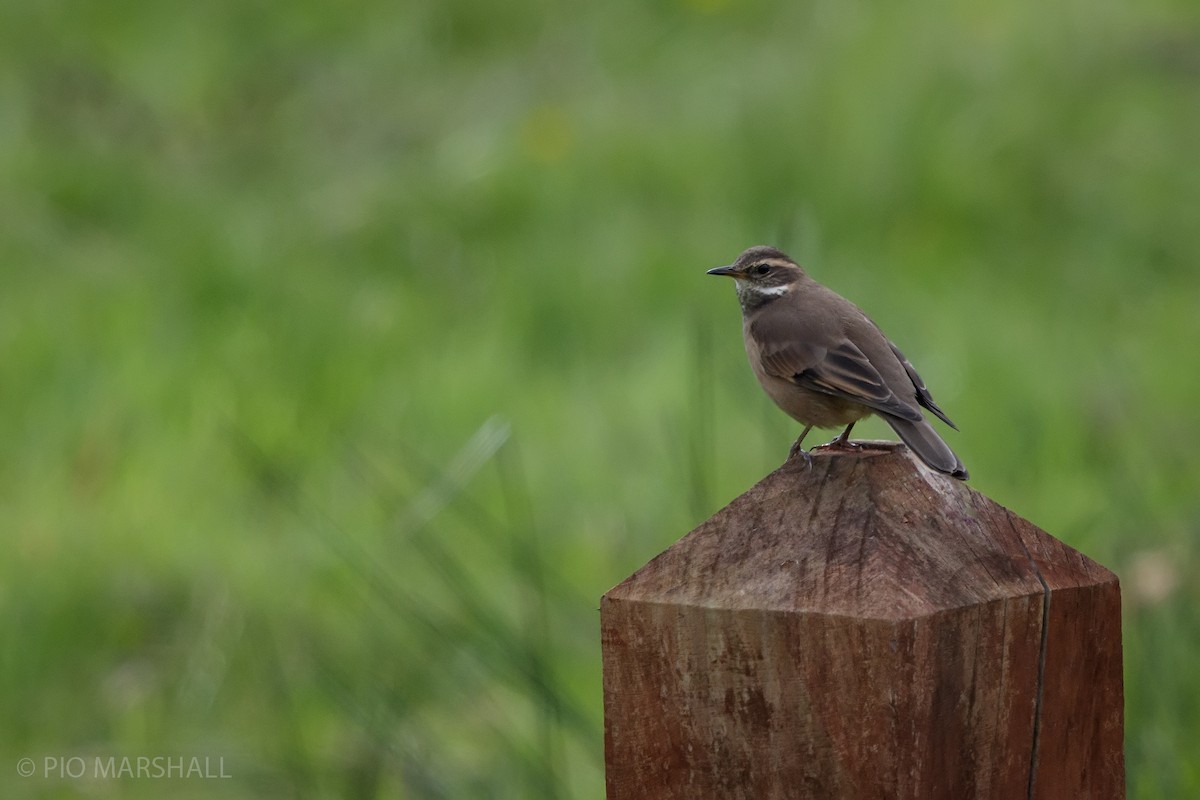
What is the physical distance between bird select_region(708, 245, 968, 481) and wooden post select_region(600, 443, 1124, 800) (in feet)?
4.36

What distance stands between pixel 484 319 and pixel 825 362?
3.86 metres

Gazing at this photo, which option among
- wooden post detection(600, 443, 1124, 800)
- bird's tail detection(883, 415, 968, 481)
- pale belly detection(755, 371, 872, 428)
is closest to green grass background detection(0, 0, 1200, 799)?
pale belly detection(755, 371, 872, 428)

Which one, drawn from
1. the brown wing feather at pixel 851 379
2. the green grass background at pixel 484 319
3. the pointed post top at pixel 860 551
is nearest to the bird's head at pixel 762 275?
the green grass background at pixel 484 319

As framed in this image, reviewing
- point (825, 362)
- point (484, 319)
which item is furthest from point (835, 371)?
point (484, 319)

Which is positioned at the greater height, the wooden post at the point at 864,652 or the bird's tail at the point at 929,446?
the bird's tail at the point at 929,446

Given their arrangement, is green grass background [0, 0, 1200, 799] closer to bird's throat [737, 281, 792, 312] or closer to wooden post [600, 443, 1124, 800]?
bird's throat [737, 281, 792, 312]

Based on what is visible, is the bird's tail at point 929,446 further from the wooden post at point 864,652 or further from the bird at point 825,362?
the wooden post at point 864,652

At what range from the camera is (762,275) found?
4.49 m

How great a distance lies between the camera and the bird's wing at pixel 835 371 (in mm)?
3760

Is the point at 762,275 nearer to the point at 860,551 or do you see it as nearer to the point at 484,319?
the point at 860,551

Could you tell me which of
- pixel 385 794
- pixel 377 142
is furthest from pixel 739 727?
pixel 377 142

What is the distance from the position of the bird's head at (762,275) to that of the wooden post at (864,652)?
7.09ft

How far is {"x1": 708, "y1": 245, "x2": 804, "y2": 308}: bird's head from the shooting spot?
440 cm

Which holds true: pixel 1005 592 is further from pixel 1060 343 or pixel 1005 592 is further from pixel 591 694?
pixel 1060 343
